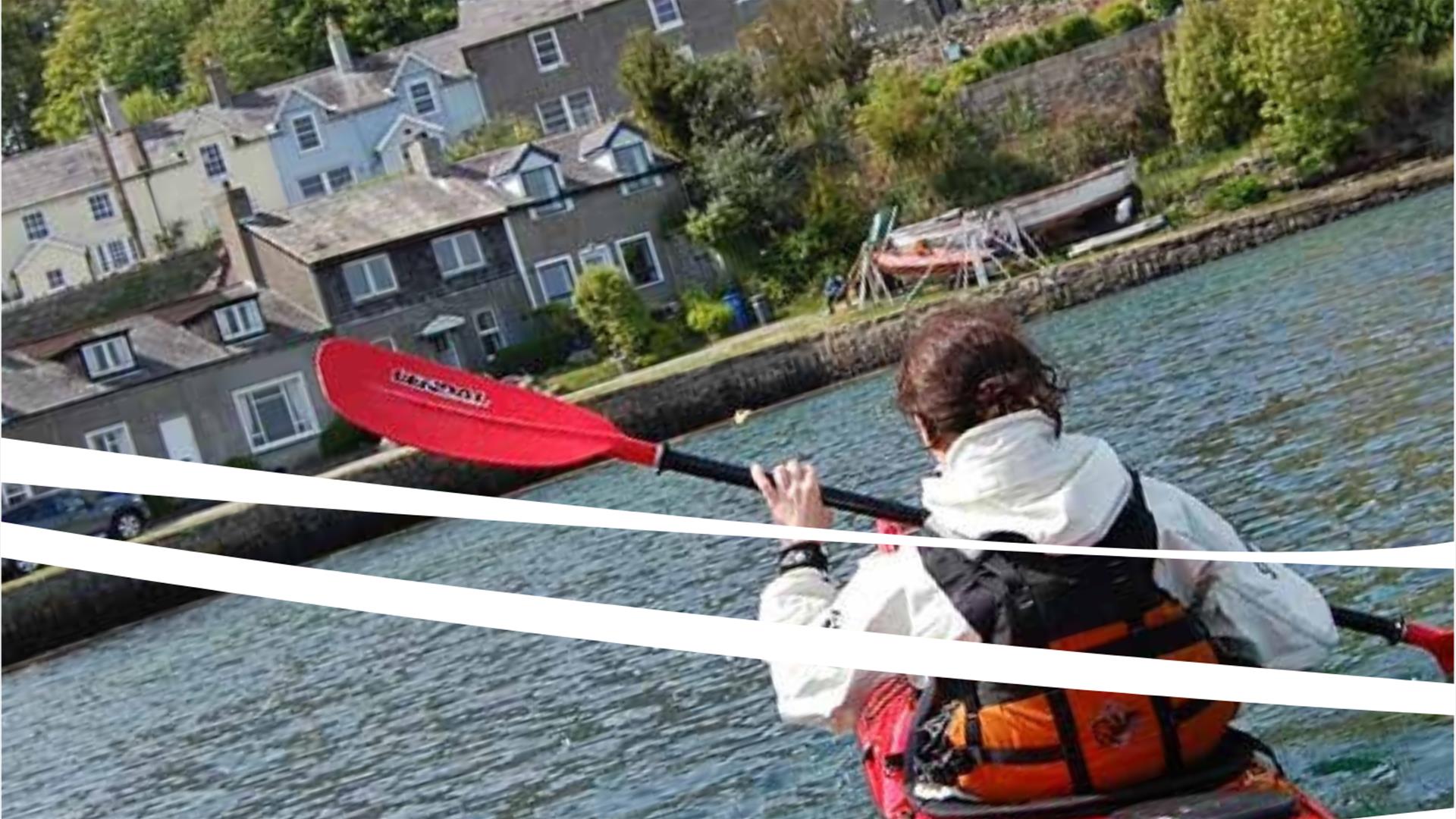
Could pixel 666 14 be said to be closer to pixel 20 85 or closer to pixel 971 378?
pixel 20 85

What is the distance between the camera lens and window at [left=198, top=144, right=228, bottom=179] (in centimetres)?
6188

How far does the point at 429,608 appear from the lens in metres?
4.11

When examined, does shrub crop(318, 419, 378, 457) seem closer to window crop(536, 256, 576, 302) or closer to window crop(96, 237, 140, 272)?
A: window crop(536, 256, 576, 302)

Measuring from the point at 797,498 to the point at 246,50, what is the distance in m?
78.3

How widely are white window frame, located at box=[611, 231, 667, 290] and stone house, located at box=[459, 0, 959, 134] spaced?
28.2 ft

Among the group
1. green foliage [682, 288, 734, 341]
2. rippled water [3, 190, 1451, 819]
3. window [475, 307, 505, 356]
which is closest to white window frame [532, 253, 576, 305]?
window [475, 307, 505, 356]

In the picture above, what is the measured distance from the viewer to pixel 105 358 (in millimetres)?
43375

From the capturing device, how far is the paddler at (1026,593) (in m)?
4.74

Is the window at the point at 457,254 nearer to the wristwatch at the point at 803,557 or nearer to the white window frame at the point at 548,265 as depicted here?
the white window frame at the point at 548,265

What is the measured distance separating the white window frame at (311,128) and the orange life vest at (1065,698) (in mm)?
56762

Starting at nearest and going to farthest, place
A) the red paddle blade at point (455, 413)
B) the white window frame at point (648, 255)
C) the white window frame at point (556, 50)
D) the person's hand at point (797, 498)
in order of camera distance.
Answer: the person's hand at point (797, 498)
the red paddle blade at point (455, 413)
the white window frame at point (648, 255)
the white window frame at point (556, 50)

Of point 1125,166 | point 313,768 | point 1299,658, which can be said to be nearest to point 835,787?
point 1299,658

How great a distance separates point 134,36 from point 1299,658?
3438 inches

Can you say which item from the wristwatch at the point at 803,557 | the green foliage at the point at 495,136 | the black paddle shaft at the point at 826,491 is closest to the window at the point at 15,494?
the green foliage at the point at 495,136
